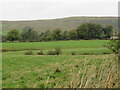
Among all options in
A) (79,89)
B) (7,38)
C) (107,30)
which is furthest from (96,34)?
(79,89)

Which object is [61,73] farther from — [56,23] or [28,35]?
[56,23]

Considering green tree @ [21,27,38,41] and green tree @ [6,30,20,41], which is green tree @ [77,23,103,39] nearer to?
green tree @ [21,27,38,41]

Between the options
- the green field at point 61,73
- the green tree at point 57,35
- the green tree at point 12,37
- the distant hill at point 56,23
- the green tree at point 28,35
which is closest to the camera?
the green field at point 61,73

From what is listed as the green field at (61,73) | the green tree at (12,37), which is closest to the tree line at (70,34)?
the green tree at (12,37)

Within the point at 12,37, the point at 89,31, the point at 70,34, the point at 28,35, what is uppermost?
the point at 89,31

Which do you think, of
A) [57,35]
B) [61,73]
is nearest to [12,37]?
[57,35]

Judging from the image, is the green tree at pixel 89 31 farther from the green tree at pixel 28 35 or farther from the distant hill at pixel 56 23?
the distant hill at pixel 56 23

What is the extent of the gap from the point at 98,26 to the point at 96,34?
8181 millimetres

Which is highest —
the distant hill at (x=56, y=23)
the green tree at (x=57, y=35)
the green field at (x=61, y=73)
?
the distant hill at (x=56, y=23)

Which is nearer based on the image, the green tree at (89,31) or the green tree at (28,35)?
the green tree at (89,31)

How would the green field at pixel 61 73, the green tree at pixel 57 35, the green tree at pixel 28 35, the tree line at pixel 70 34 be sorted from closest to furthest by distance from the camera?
the green field at pixel 61 73 → the tree line at pixel 70 34 → the green tree at pixel 57 35 → the green tree at pixel 28 35

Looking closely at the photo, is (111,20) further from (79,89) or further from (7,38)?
(79,89)

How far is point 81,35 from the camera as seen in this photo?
343 ft

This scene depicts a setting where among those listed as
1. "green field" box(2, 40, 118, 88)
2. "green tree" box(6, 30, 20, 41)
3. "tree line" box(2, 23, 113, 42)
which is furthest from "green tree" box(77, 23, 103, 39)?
"green field" box(2, 40, 118, 88)
